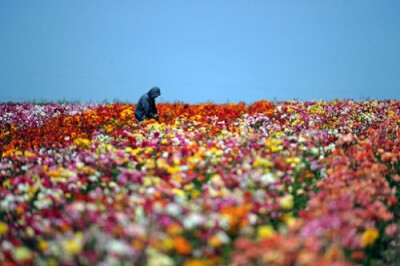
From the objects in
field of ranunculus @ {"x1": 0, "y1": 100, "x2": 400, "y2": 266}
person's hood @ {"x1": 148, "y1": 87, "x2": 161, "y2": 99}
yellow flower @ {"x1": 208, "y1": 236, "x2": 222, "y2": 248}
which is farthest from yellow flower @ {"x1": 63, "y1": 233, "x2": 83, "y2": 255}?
person's hood @ {"x1": 148, "y1": 87, "x2": 161, "y2": 99}

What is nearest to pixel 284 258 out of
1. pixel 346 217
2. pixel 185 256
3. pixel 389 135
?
pixel 185 256

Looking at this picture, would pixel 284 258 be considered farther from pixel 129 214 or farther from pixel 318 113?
pixel 318 113

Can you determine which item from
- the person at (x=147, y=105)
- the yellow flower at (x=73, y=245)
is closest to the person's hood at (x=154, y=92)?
the person at (x=147, y=105)

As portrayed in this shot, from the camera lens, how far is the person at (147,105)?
16719 mm

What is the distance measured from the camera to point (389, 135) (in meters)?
12.7

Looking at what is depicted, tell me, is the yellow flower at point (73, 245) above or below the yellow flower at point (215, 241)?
above

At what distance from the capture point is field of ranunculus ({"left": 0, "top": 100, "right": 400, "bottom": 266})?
496 cm

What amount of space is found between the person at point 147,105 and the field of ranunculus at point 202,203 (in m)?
2.77

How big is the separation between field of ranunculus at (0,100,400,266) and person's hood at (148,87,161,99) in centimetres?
275

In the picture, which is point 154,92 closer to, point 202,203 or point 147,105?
point 147,105

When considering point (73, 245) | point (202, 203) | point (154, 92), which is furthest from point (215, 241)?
point (154, 92)

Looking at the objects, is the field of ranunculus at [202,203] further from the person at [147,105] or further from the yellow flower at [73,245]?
the person at [147,105]

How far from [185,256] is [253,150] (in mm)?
4677

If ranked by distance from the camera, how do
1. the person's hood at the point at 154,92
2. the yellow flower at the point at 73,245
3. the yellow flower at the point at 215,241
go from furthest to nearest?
1. the person's hood at the point at 154,92
2. the yellow flower at the point at 215,241
3. the yellow flower at the point at 73,245
